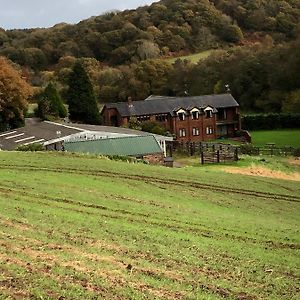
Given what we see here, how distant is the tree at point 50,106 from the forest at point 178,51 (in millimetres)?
14774

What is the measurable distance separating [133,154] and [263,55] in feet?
191

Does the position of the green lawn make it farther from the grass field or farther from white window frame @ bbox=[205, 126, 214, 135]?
the grass field

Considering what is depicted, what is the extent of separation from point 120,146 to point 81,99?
31588mm

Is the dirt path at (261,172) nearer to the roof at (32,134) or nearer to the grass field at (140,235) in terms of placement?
the grass field at (140,235)

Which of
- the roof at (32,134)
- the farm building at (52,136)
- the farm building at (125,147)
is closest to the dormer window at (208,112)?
the farm building at (52,136)

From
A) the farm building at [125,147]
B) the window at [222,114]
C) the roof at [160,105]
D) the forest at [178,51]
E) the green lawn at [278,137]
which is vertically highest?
the forest at [178,51]

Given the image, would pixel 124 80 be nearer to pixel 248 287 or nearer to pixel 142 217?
pixel 142 217

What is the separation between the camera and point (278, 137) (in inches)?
3100

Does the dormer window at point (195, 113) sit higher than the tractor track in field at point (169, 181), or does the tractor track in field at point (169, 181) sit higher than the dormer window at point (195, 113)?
the dormer window at point (195, 113)

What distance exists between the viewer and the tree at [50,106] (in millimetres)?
72562

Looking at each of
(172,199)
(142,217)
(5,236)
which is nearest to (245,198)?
(172,199)

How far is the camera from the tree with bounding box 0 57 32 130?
56.9 meters

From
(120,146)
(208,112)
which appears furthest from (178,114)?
(120,146)

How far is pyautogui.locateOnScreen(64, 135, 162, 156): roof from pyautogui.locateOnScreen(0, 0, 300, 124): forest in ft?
139
